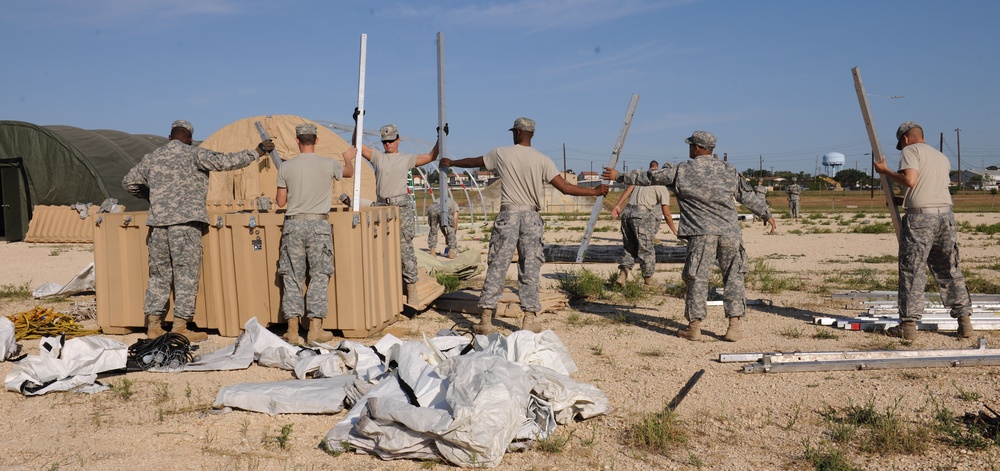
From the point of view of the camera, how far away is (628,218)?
11516 mm

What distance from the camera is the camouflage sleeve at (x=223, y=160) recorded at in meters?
7.66

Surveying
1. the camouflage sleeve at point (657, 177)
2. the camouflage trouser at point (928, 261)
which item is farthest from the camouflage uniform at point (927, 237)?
the camouflage sleeve at point (657, 177)

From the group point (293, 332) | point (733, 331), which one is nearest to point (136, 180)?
point (293, 332)

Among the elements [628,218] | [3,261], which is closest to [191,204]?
[628,218]

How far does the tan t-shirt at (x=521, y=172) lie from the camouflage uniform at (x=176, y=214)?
2315mm

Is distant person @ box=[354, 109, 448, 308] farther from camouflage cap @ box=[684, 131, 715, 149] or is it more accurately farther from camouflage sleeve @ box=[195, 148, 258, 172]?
camouflage cap @ box=[684, 131, 715, 149]

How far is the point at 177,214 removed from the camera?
300 inches

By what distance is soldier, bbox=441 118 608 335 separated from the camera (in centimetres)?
781

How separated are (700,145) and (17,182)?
20449mm

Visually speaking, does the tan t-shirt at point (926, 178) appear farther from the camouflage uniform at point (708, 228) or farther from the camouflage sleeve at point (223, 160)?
the camouflage sleeve at point (223, 160)

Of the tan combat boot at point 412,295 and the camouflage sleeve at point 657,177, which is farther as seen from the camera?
the tan combat boot at point 412,295

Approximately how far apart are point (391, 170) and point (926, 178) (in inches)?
213

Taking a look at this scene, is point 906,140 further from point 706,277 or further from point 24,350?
point 24,350

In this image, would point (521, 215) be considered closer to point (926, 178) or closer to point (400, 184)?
point (400, 184)
